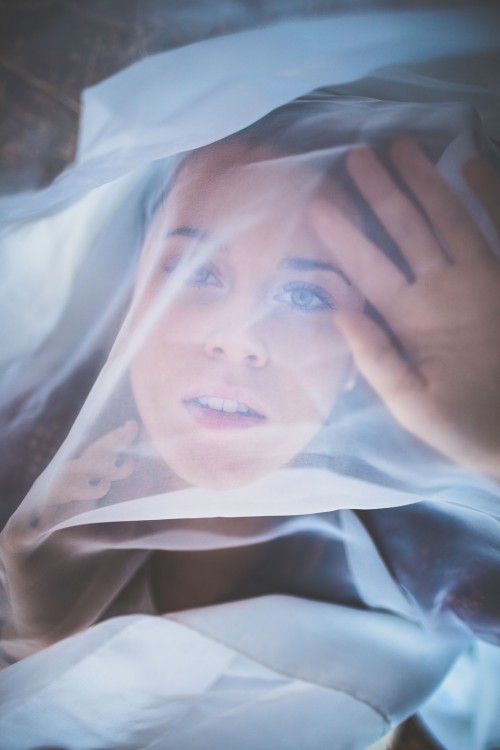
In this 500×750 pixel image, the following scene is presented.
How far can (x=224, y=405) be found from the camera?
1.69ft

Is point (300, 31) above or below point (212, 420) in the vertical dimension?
above

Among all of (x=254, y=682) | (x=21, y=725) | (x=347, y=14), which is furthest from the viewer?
(x=254, y=682)

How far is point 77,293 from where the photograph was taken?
0.56m

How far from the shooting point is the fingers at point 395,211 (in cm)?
48

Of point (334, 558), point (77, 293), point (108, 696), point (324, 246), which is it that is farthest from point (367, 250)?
point (108, 696)

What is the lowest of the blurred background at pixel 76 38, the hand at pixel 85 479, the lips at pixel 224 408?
the hand at pixel 85 479

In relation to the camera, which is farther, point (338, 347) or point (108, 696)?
point (108, 696)

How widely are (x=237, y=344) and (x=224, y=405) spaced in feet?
0.20

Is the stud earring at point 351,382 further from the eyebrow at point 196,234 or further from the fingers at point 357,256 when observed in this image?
the eyebrow at point 196,234

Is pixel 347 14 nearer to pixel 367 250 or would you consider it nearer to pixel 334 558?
pixel 367 250

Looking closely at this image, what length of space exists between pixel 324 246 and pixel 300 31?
0.19 m

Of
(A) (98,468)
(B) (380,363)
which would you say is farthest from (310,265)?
(A) (98,468)

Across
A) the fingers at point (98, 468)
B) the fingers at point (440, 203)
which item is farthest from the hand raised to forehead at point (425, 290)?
the fingers at point (98, 468)

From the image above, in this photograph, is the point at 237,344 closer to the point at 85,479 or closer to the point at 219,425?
the point at 219,425
